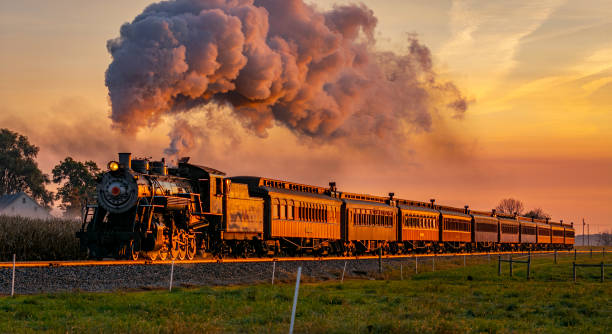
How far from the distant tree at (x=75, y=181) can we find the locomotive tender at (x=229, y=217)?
173 ft

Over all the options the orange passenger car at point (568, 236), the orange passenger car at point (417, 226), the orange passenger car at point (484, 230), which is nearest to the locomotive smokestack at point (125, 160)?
the orange passenger car at point (417, 226)

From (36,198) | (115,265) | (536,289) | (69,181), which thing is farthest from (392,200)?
(36,198)

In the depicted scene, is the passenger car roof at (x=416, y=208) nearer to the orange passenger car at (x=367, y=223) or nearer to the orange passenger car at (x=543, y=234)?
the orange passenger car at (x=367, y=223)

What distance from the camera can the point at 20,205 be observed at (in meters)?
96.8

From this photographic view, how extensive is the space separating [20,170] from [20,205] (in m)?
10.1

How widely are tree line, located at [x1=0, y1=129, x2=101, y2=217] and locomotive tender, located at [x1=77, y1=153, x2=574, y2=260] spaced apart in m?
53.5

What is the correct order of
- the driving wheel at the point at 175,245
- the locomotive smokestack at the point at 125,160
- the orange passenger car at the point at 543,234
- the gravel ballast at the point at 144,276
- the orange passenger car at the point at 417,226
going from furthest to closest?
the orange passenger car at the point at 543,234 < the orange passenger car at the point at 417,226 < the driving wheel at the point at 175,245 < the locomotive smokestack at the point at 125,160 < the gravel ballast at the point at 144,276

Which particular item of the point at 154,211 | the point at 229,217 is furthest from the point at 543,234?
the point at 154,211

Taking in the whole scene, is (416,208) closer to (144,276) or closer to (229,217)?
(229,217)

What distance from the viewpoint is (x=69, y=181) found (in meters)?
97.3

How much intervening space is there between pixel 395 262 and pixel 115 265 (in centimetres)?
2259

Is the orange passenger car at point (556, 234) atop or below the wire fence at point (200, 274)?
atop

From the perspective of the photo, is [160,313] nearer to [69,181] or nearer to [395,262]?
[395,262]

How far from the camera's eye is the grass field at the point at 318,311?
48.5ft
